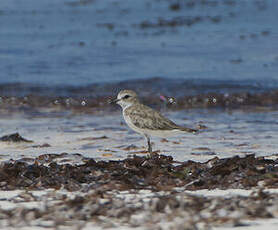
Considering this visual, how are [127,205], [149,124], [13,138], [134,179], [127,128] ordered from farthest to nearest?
[127,128] → [13,138] → [149,124] → [134,179] → [127,205]

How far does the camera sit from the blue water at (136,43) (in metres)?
16.1

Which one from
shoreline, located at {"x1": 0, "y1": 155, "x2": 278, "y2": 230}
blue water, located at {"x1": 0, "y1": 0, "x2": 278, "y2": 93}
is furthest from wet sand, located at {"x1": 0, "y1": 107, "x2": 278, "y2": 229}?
blue water, located at {"x1": 0, "y1": 0, "x2": 278, "y2": 93}

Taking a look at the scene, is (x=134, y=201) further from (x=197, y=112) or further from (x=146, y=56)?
(x=146, y=56)

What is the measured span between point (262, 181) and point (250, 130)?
396 centimetres

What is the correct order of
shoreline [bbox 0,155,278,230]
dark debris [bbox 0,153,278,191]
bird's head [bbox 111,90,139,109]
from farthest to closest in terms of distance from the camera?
bird's head [bbox 111,90,139,109] < dark debris [bbox 0,153,278,191] < shoreline [bbox 0,155,278,230]

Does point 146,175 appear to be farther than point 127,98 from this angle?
No

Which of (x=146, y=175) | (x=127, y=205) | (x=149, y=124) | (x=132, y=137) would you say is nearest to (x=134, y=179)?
(x=146, y=175)

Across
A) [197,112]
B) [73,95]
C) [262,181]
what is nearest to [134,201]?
[262,181]

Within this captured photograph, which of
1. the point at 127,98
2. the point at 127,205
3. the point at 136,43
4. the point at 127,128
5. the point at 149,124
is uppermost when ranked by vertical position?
the point at 136,43

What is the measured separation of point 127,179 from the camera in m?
5.44

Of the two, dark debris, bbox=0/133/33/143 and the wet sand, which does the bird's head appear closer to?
the wet sand

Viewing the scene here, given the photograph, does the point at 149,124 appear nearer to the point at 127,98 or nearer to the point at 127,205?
the point at 127,98

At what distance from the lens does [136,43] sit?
818 inches

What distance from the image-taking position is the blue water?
16.1 m
